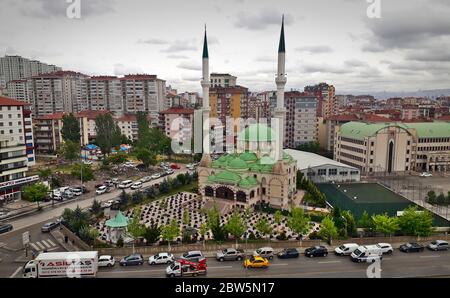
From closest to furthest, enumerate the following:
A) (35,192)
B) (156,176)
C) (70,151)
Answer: (35,192)
(156,176)
(70,151)

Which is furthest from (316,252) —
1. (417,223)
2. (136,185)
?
(136,185)

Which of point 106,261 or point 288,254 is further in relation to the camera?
point 288,254

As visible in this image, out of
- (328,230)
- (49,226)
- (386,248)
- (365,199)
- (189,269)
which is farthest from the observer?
(365,199)

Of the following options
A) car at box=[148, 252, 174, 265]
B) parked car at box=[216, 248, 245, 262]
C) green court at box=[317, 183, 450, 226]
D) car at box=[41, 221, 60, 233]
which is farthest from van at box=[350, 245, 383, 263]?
car at box=[41, 221, 60, 233]

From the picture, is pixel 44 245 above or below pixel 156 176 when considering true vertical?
below

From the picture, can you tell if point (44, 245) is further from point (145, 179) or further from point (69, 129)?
point (69, 129)

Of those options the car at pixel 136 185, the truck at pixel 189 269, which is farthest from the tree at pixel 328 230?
the car at pixel 136 185
